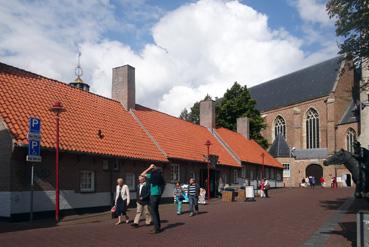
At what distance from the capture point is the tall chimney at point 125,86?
97.9 feet

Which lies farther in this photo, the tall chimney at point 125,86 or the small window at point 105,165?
the tall chimney at point 125,86

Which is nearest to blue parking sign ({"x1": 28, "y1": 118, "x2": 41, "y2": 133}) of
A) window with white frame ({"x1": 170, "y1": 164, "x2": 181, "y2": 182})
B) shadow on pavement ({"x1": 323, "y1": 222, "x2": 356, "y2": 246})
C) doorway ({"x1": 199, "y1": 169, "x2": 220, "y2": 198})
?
shadow on pavement ({"x1": 323, "y1": 222, "x2": 356, "y2": 246})

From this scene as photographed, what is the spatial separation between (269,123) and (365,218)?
7195 cm

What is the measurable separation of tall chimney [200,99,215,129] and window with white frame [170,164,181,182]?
13.8 meters

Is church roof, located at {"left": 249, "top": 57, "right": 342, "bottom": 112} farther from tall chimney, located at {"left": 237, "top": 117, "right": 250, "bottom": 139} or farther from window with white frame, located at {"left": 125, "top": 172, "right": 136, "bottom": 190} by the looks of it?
window with white frame, located at {"left": 125, "top": 172, "right": 136, "bottom": 190}

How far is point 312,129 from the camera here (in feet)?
240

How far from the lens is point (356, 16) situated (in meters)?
16.2

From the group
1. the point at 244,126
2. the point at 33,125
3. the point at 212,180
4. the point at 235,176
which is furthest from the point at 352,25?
the point at 244,126

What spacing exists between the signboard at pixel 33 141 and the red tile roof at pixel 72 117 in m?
0.76

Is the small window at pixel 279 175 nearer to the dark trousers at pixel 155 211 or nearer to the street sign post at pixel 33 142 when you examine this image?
the street sign post at pixel 33 142

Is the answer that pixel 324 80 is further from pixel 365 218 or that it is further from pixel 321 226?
pixel 365 218

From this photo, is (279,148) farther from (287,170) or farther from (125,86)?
(125,86)

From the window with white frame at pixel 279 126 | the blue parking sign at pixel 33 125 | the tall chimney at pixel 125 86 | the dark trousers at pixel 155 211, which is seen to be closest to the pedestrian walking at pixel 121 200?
the dark trousers at pixel 155 211

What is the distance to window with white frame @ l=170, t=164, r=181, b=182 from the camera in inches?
1129
